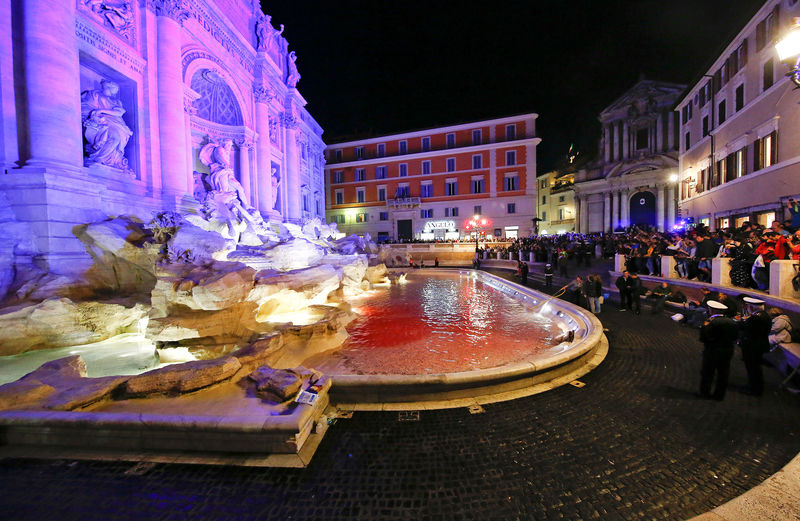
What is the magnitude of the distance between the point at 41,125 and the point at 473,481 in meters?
13.1

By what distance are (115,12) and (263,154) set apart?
9305 millimetres

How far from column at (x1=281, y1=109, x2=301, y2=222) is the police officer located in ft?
76.3

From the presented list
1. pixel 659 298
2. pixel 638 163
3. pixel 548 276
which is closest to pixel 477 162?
pixel 638 163

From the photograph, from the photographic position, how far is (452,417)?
12.2ft

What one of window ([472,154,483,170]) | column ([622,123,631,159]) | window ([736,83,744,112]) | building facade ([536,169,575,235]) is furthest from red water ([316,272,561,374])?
building facade ([536,169,575,235])

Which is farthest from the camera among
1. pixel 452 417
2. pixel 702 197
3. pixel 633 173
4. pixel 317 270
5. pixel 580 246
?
pixel 633 173

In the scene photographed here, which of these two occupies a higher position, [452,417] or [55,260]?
[55,260]

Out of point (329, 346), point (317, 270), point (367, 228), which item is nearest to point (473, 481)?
point (329, 346)

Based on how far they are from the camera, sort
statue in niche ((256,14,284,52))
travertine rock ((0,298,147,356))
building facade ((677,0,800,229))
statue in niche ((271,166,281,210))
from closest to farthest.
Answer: travertine rock ((0,298,147,356)), building facade ((677,0,800,229)), statue in niche ((256,14,284,52)), statue in niche ((271,166,281,210))

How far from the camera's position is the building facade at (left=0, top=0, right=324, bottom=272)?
840cm

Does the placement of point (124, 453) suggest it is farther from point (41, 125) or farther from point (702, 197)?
point (702, 197)

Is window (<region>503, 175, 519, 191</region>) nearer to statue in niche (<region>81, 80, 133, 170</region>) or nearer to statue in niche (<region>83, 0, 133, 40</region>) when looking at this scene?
statue in niche (<region>83, 0, 133, 40</region>)

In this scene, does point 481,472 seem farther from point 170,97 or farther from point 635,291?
point 170,97

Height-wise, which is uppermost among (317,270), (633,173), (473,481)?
(633,173)
